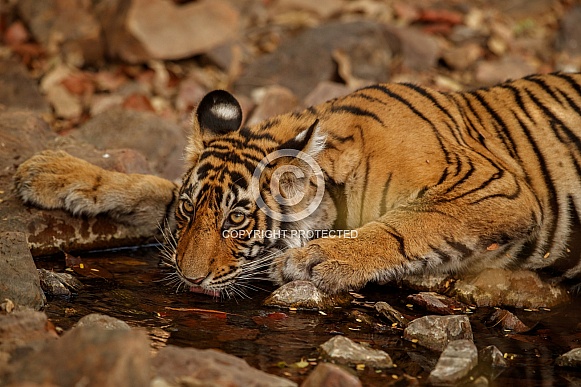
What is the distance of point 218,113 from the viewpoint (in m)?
5.09

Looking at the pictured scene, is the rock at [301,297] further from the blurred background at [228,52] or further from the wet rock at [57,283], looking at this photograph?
the blurred background at [228,52]

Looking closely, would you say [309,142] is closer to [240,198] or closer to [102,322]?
[240,198]

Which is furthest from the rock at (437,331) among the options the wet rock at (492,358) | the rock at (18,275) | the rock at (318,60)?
the rock at (318,60)

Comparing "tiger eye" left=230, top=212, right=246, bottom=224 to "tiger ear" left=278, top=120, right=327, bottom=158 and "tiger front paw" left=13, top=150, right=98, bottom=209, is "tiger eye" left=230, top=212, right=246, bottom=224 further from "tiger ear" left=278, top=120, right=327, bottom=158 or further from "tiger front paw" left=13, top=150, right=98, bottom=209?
"tiger front paw" left=13, top=150, right=98, bottom=209

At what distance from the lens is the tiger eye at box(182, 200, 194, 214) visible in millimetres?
4688

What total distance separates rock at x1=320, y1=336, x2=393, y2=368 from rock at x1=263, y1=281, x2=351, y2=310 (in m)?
0.64

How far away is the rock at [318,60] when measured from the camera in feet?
30.2

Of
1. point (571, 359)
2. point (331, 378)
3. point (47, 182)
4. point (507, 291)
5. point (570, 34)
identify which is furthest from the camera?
point (570, 34)

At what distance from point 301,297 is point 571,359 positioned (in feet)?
4.74

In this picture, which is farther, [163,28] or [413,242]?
[163,28]

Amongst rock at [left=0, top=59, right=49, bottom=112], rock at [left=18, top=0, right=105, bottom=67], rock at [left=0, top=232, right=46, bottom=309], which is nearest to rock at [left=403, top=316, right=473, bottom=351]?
rock at [left=0, top=232, right=46, bottom=309]

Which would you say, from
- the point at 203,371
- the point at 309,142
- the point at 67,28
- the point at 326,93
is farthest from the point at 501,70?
the point at 203,371

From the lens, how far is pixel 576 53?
1066 cm

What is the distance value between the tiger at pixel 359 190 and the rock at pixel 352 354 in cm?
72
